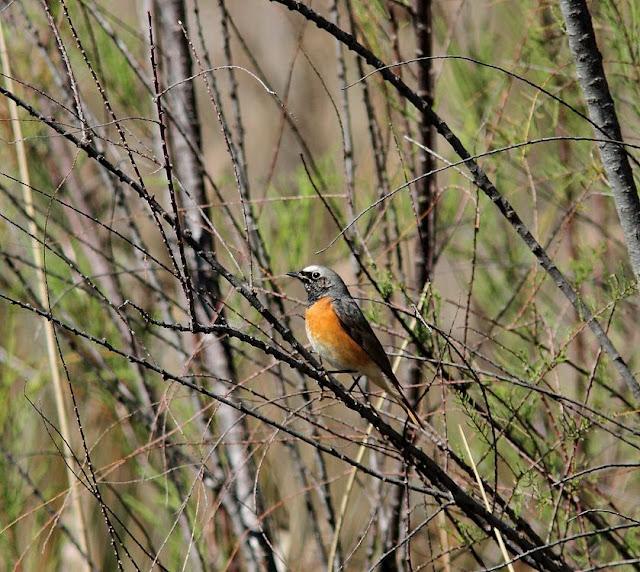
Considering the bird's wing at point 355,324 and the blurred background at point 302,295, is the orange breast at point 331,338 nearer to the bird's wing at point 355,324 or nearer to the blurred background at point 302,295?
the bird's wing at point 355,324

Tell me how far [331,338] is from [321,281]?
0.19 metres

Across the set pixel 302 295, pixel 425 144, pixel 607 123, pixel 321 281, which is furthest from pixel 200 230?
pixel 302 295

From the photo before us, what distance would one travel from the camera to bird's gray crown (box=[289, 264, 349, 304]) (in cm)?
295

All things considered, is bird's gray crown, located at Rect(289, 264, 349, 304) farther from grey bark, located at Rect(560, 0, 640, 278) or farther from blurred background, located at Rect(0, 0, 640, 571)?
grey bark, located at Rect(560, 0, 640, 278)

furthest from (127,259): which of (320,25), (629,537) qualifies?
(320,25)

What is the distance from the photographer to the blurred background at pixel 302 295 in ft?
6.51

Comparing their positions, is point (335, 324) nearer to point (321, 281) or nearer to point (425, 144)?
point (321, 281)

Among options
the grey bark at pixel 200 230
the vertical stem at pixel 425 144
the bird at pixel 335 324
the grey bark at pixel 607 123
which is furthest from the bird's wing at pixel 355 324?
the grey bark at pixel 607 123

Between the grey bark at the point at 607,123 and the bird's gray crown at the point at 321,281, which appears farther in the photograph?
the bird's gray crown at the point at 321,281

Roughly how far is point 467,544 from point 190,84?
1.61m

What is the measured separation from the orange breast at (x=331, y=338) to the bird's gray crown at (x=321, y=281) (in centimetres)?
4

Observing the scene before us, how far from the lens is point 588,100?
160 centimetres

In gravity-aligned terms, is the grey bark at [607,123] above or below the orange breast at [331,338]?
above

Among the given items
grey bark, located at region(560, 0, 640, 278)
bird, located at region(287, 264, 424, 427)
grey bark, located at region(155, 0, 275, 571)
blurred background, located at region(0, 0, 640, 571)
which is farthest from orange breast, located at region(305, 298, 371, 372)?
grey bark, located at region(560, 0, 640, 278)
